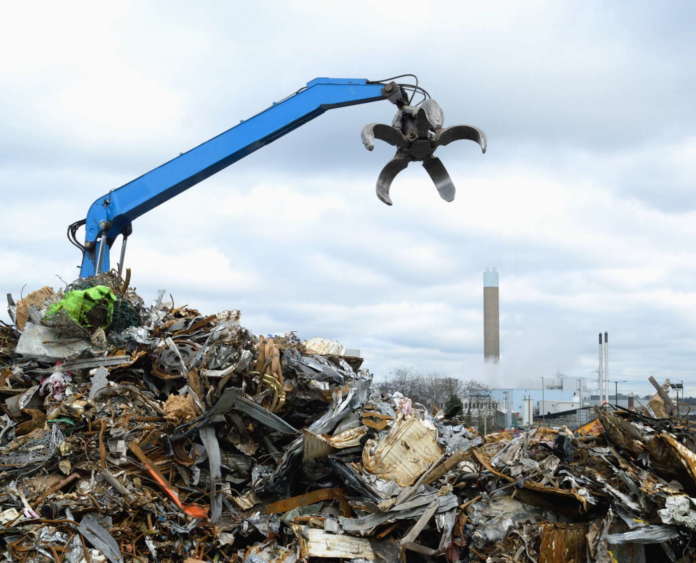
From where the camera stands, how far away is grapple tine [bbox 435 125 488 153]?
7293 mm

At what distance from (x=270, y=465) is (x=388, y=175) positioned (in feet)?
10.9

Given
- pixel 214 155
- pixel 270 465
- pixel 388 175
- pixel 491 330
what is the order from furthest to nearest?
1. pixel 491 330
2. pixel 214 155
3. pixel 388 175
4. pixel 270 465

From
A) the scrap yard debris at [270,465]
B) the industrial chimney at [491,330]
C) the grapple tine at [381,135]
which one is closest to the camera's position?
the scrap yard debris at [270,465]

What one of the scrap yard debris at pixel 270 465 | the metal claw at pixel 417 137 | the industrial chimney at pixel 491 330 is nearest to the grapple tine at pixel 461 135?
the metal claw at pixel 417 137

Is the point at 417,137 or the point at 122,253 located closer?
the point at 417,137

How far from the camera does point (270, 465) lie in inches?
276

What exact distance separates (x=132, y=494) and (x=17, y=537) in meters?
0.96

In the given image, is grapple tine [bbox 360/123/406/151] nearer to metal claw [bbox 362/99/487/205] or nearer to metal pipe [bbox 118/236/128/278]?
metal claw [bbox 362/99/487/205]

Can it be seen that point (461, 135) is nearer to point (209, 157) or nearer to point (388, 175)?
point (388, 175)

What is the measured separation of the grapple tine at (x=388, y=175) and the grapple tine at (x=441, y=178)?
0.93 ft

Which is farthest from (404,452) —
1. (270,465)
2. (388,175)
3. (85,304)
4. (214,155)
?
(214,155)

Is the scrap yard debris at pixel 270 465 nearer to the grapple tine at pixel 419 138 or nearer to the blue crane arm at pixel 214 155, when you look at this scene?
the blue crane arm at pixel 214 155

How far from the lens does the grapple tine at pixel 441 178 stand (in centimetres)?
774

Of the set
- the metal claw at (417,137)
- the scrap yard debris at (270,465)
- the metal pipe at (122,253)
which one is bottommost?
the scrap yard debris at (270,465)
